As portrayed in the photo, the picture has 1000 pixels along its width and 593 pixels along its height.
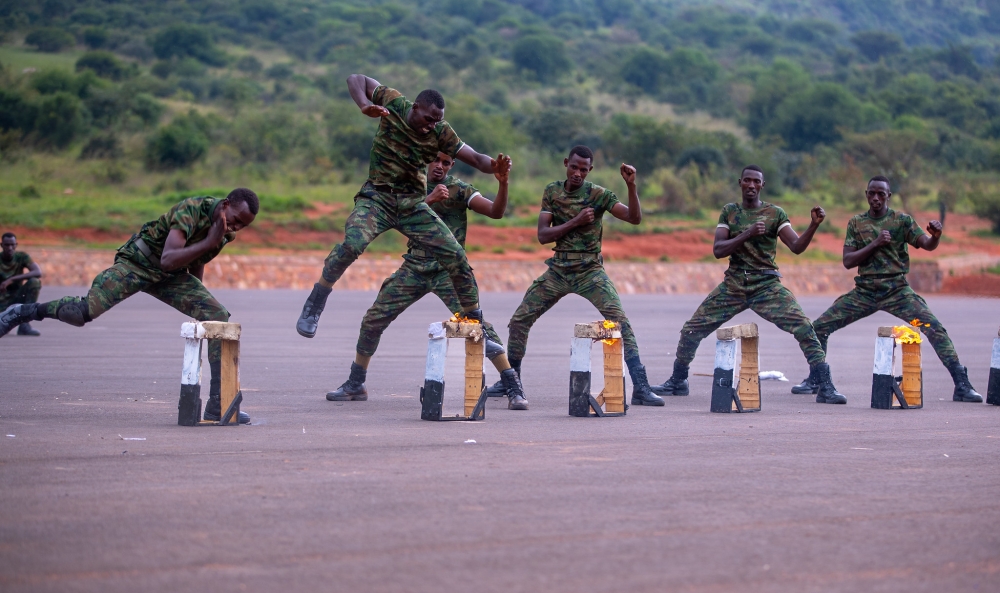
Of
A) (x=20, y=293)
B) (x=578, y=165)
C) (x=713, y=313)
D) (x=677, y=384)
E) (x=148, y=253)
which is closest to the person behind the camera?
(x=148, y=253)

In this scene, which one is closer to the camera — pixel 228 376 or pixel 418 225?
pixel 228 376

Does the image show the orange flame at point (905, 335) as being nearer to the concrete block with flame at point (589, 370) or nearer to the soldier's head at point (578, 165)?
the concrete block with flame at point (589, 370)

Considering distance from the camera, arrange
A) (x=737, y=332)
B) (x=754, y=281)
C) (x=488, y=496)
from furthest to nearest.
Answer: (x=754, y=281)
(x=737, y=332)
(x=488, y=496)

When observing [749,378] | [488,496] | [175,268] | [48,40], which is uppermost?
[48,40]

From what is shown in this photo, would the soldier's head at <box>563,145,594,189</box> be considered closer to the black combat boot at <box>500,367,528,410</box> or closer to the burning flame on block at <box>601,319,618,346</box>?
the burning flame on block at <box>601,319,618,346</box>

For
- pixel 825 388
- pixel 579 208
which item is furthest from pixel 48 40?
pixel 825 388

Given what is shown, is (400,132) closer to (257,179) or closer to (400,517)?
(400,517)

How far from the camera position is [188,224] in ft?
29.6

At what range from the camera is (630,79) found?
336ft

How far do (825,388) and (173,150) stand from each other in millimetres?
46068

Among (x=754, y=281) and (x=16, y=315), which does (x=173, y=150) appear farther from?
(x=16, y=315)

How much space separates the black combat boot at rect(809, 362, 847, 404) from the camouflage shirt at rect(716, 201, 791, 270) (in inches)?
43.9

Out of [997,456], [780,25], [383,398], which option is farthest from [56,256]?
[780,25]

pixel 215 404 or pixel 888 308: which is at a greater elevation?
pixel 888 308
